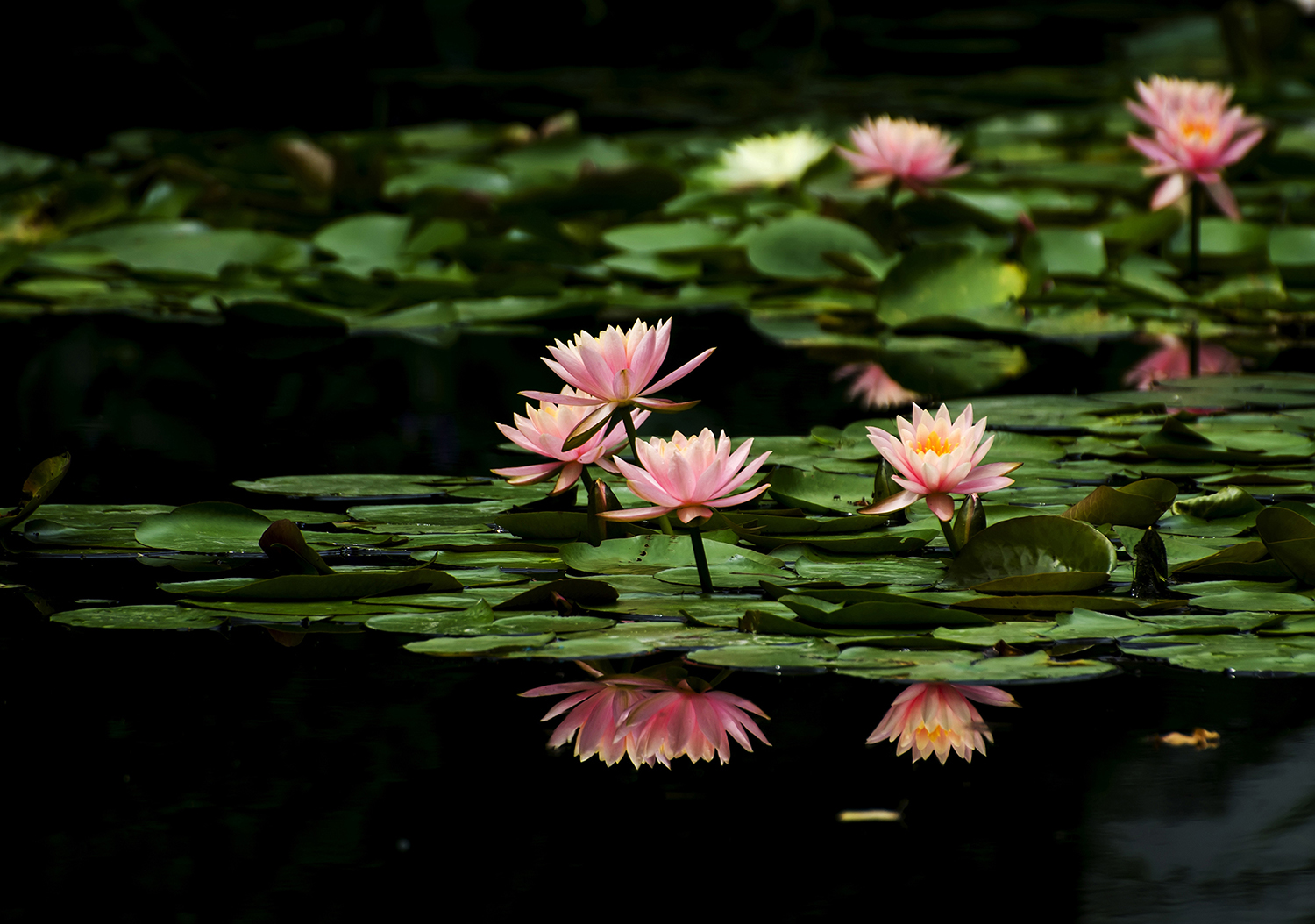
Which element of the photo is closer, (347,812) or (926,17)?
(347,812)

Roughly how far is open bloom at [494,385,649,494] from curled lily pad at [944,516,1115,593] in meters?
0.33

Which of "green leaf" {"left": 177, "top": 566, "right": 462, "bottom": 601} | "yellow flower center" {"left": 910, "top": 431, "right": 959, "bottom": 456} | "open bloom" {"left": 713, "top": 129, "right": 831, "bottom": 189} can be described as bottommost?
"green leaf" {"left": 177, "top": 566, "right": 462, "bottom": 601}

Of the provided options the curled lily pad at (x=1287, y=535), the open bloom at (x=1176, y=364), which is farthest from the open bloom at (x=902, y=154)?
the curled lily pad at (x=1287, y=535)

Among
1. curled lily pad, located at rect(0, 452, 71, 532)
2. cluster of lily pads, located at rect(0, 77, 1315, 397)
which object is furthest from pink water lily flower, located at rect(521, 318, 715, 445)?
cluster of lily pads, located at rect(0, 77, 1315, 397)

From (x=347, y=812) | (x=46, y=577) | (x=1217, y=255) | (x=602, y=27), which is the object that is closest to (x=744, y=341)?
(x=1217, y=255)

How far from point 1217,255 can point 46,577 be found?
8.45 feet

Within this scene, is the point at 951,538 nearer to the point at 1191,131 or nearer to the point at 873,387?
the point at 873,387

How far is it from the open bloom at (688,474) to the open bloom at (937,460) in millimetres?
130

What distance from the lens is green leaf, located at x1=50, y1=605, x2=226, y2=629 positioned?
1.38 metres

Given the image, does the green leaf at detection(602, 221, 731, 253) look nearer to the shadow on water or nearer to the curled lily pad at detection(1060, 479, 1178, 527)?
the curled lily pad at detection(1060, 479, 1178, 527)

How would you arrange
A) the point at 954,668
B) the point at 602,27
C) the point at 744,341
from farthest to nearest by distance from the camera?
1. the point at 602,27
2. the point at 744,341
3. the point at 954,668

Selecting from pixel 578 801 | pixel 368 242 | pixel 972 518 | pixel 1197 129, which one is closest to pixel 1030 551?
pixel 972 518

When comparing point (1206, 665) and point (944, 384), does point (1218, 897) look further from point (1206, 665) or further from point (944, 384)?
point (944, 384)

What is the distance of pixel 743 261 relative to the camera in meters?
3.66
